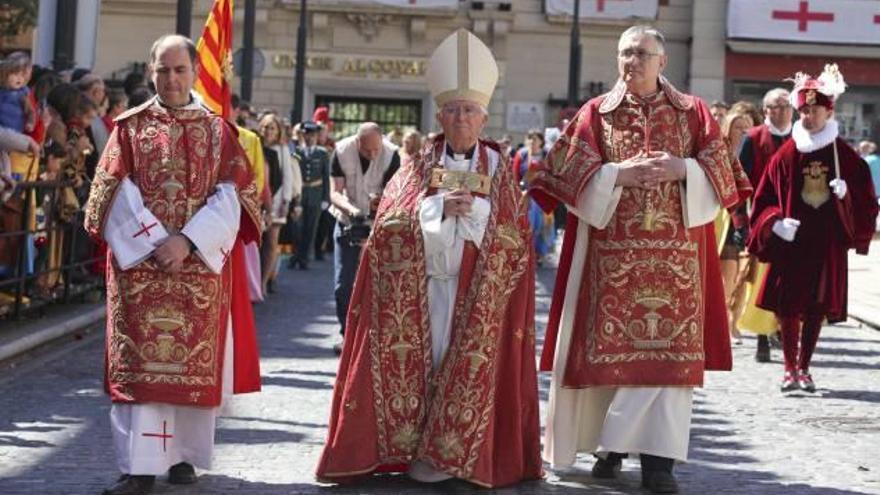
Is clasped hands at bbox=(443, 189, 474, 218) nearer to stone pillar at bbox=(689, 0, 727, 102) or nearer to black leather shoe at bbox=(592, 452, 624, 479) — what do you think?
black leather shoe at bbox=(592, 452, 624, 479)

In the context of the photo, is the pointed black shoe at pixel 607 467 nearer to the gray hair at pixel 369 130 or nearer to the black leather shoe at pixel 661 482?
the black leather shoe at pixel 661 482

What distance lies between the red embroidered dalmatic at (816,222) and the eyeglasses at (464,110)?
4.22 m

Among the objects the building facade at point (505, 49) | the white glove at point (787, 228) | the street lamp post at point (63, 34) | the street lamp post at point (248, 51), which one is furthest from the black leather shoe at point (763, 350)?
the building facade at point (505, 49)

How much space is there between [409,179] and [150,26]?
3487cm

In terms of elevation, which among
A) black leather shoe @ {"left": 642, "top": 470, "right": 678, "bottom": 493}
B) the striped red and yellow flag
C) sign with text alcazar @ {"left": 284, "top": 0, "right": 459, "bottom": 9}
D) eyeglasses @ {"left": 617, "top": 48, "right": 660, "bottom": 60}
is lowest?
A: black leather shoe @ {"left": 642, "top": 470, "right": 678, "bottom": 493}

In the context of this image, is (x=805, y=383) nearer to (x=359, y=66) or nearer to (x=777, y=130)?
(x=777, y=130)

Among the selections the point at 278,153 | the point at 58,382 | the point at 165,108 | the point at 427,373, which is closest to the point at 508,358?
the point at 427,373

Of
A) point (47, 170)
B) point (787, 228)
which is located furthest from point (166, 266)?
point (47, 170)

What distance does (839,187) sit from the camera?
1260 centimetres

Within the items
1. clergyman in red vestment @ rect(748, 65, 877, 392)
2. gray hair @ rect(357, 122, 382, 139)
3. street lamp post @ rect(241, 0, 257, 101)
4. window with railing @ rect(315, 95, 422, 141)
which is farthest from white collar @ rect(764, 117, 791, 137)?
window with railing @ rect(315, 95, 422, 141)

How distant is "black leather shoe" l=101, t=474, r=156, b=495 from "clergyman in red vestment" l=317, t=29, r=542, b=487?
0.72 metres

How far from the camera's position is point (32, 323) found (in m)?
14.9

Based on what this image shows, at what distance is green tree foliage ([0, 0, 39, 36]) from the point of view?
2748cm

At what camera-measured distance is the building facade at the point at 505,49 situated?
42969mm
